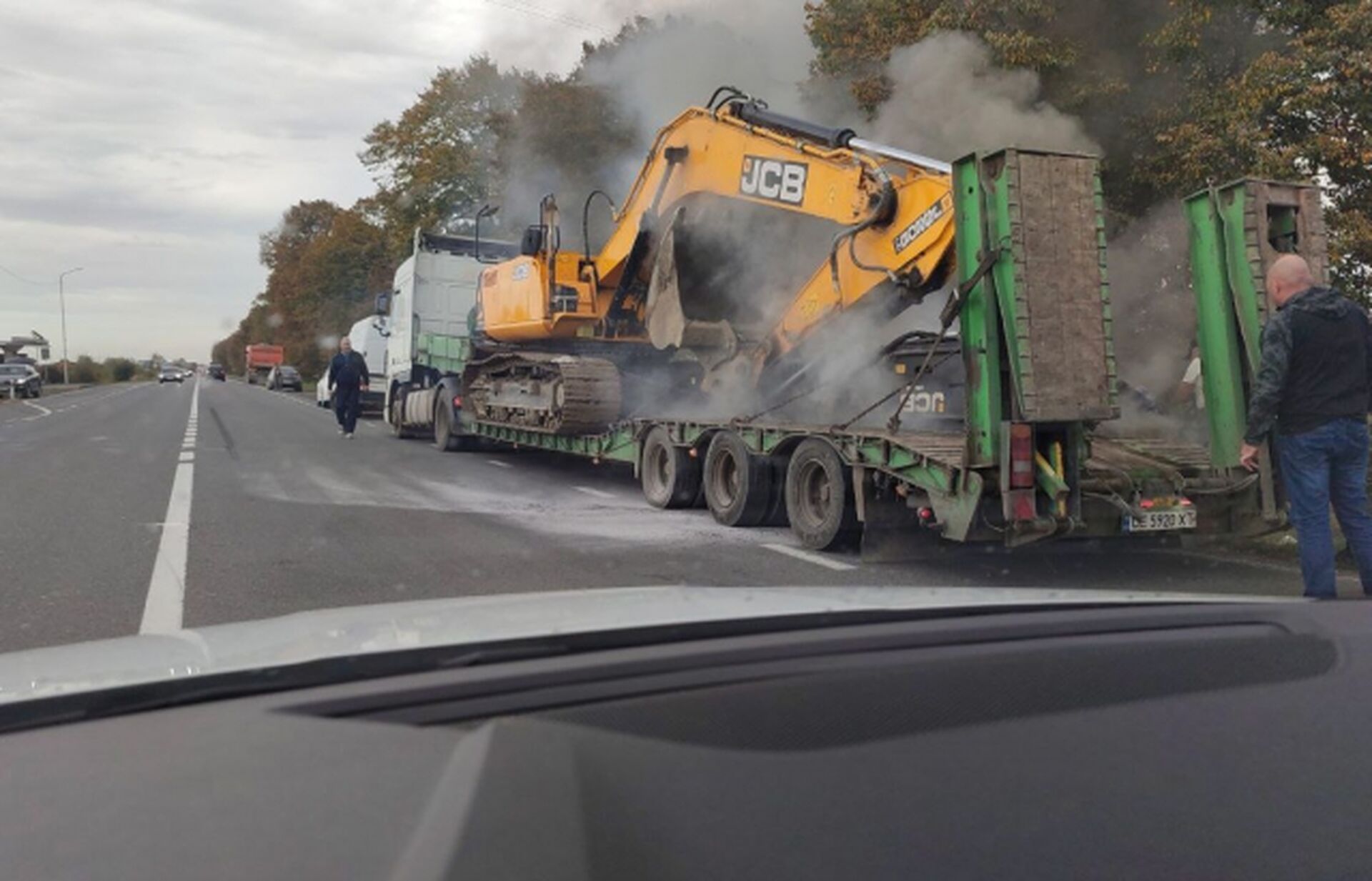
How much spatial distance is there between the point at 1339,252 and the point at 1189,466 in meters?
5.46

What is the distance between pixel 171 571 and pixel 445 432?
9765 millimetres

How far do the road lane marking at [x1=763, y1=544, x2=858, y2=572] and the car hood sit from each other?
500cm

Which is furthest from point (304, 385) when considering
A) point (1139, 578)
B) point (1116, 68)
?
point (1139, 578)

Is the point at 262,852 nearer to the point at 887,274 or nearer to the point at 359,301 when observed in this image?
the point at 887,274

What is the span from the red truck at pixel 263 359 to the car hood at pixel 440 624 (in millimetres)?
78120

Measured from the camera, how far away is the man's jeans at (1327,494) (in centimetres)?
571

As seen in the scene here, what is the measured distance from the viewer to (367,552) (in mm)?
7812

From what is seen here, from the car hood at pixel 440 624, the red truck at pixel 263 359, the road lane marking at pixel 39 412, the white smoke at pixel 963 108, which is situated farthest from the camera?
the red truck at pixel 263 359

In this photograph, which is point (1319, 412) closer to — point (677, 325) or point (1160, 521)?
point (1160, 521)

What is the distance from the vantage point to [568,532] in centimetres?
896

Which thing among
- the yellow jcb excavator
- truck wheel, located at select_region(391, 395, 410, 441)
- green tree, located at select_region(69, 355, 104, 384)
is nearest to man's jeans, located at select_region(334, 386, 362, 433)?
truck wheel, located at select_region(391, 395, 410, 441)

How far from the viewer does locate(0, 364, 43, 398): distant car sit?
158ft

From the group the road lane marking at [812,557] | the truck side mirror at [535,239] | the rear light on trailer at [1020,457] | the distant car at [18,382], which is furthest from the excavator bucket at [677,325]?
the distant car at [18,382]

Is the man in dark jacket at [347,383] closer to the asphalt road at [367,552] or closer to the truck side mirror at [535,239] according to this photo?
the asphalt road at [367,552]
